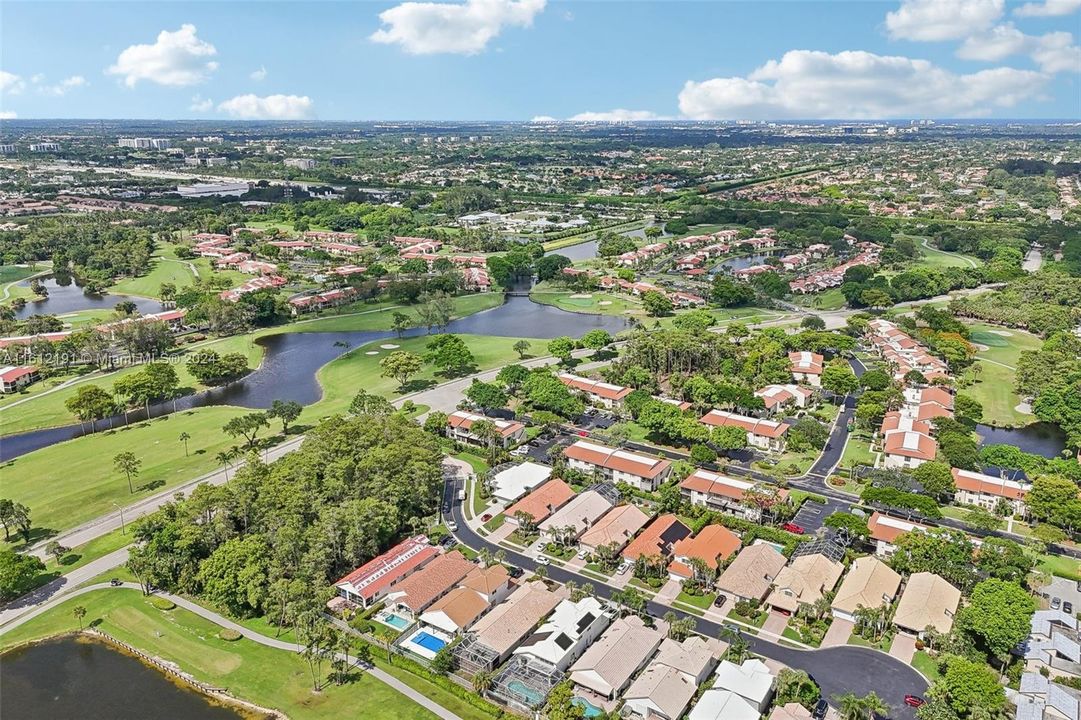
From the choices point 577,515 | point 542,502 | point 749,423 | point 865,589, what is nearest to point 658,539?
point 577,515

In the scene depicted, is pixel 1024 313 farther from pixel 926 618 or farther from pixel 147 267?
pixel 147 267

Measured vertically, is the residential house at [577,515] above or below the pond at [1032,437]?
above

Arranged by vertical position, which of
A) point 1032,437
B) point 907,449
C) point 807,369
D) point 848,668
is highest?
point 807,369

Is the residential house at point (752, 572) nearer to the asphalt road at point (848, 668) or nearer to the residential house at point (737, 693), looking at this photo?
the asphalt road at point (848, 668)

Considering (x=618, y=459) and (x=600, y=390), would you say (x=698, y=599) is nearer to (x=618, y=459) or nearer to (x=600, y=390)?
(x=618, y=459)

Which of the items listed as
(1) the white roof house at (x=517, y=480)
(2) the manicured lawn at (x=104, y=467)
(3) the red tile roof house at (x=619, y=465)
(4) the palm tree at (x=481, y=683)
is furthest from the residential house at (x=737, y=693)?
(2) the manicured lawn at (x=104, y=467)

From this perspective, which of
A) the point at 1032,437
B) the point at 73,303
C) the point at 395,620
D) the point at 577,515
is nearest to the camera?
the point at 395,620

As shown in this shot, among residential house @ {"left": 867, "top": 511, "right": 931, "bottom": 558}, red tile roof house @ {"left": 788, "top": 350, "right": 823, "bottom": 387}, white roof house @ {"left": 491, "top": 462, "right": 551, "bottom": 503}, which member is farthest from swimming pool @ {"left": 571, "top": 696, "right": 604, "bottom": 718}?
red tile roof house @ {"left": 788, "top": 350, "right": 823, "bottom": 387}
